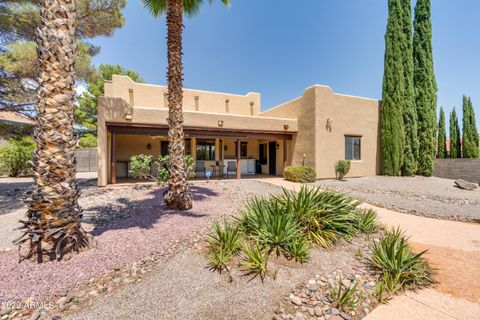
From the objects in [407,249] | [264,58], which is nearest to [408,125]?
[264,58]

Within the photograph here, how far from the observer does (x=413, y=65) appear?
16172 millimetres

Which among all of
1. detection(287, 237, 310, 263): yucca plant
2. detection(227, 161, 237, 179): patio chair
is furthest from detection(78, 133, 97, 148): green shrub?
detection(287, 237, 310, 263): yucca plant

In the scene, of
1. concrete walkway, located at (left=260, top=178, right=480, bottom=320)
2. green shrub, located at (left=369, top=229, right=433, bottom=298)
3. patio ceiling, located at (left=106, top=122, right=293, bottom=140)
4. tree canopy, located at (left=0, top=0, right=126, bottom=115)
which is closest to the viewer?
concrete walkway, located at (left=260, top=178, right=480, bottom=320)

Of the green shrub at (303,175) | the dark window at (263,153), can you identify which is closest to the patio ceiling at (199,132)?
the green shrub at (303,175)

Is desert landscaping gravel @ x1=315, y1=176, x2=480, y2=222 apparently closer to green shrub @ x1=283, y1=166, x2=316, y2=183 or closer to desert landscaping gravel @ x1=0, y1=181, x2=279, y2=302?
green shrub @ x1=283, y1=166, x2=316, y2=183

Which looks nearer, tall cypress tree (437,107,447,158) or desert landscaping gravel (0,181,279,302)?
desert landscaping gravel (0,181,279,302)

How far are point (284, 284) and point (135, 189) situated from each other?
9174 millimetres

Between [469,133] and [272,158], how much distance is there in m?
21.0

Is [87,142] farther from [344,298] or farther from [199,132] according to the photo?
[344,298]

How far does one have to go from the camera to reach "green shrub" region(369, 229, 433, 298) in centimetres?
332

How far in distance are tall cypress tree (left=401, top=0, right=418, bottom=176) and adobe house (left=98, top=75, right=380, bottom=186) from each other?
199 cm

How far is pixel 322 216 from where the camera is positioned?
4.86 m

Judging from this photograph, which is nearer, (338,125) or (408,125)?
(338,125)

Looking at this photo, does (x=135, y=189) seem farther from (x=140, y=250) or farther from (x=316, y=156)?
(x=316, y=156)
